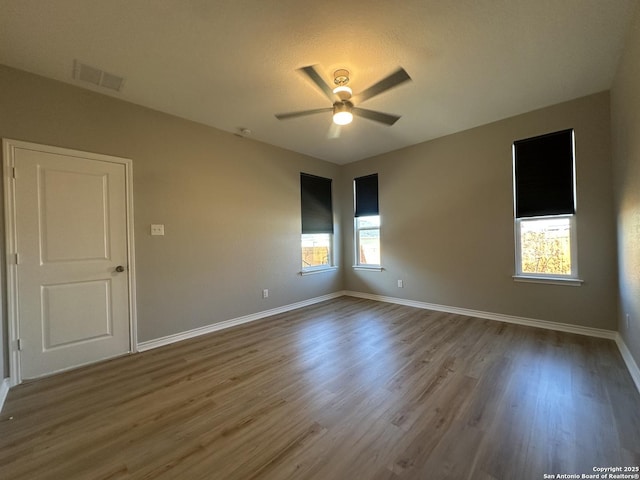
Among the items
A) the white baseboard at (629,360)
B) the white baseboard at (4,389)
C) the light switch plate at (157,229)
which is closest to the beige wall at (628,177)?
the white baseboard at (629,360)

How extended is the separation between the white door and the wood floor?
305 millimetres

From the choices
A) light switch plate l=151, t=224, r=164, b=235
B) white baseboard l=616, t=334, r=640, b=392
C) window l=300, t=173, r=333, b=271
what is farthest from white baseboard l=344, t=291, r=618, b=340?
light switch plate l=151, t=224, r=164, b=235

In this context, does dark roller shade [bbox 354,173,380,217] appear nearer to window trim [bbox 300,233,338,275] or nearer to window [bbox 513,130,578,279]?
window trim [bbox 300,233,338,275]

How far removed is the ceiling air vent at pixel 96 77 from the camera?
92.7 inches

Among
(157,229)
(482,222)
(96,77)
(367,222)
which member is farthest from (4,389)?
(482,222)

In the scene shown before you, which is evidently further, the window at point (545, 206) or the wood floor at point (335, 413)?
the window at point (545, 206)

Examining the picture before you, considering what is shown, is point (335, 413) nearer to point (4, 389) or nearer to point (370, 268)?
point (4, 389)

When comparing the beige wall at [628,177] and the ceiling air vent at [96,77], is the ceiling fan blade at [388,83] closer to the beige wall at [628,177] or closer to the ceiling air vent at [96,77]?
the beige wall at [628,177]

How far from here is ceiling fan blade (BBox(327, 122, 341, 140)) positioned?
3705 millimetres

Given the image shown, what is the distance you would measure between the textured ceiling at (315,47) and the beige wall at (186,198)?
0.26 meters

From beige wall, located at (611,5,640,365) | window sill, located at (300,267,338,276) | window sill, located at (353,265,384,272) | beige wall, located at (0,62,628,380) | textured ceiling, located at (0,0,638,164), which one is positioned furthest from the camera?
window sill, located at (353,265,384,272)

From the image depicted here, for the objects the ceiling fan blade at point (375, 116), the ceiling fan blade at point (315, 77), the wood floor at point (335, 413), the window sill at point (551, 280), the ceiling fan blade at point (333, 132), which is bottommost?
the wood floor at point (335, 413)

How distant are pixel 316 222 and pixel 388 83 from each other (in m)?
3.16

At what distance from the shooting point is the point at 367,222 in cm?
532
